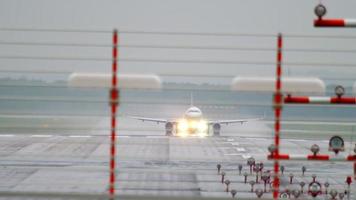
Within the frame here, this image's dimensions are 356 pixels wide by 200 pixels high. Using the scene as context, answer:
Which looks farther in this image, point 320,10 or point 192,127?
point 192,127

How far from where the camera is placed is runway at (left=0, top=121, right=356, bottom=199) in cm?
1883

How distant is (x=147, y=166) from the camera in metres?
23.9

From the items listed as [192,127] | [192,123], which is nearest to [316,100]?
[192,123]

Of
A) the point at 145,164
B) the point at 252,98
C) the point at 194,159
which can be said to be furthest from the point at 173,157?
the point at 252,98

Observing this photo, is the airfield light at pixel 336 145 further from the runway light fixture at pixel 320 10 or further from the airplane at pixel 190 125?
the airplane at pixel 190 125

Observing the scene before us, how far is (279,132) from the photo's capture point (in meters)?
4.61

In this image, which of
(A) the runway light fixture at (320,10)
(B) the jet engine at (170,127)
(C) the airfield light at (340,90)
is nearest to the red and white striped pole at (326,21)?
(A) the runway light fixture at (320,10)

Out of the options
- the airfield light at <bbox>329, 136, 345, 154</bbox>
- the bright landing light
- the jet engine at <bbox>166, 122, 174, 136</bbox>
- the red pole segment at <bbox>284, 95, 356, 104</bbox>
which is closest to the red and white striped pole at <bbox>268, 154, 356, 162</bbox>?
the airfield light at <bbox>329, 136, 345, 154</bbox>

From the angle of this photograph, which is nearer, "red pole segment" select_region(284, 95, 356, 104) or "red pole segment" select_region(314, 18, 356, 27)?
"red pole segment" select_region(314, 18, 356, 27)

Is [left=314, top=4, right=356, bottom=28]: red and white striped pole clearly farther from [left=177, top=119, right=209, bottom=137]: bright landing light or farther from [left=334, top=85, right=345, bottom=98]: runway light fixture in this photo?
[left=177, top=119, right=209, bottom=137]: bright landing light

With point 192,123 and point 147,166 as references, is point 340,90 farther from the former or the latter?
point 192,123

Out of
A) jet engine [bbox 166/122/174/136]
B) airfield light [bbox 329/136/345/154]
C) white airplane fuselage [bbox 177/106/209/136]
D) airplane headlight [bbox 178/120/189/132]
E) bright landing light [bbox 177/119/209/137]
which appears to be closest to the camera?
airfield light [bbox 329/136/345/154]

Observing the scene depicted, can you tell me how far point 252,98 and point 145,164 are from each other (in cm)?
1972

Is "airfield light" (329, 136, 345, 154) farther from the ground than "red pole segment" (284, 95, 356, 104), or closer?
closer
